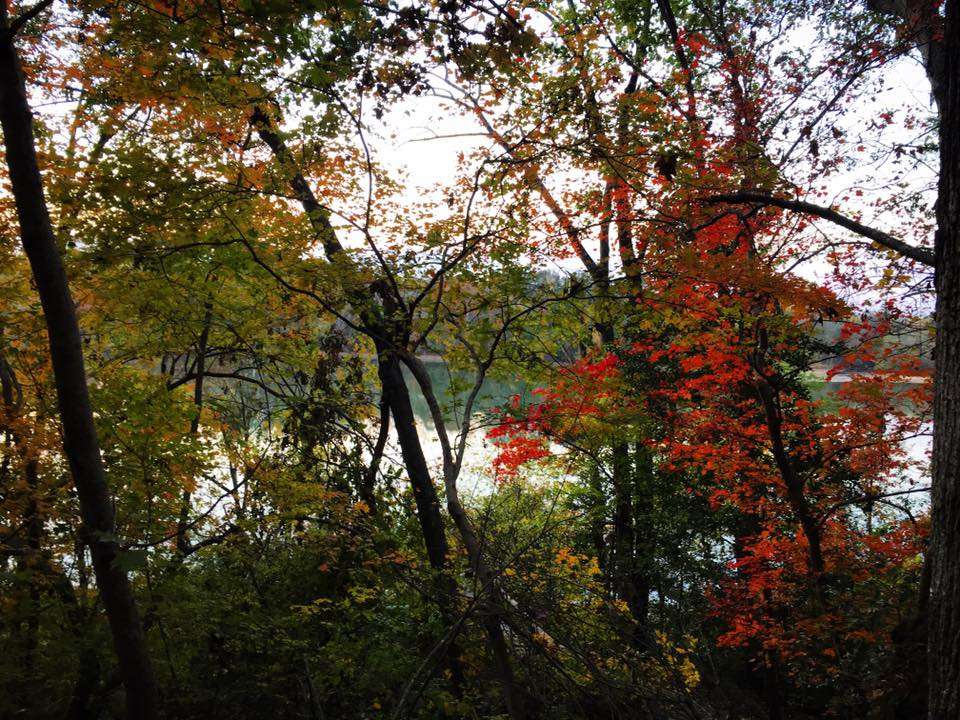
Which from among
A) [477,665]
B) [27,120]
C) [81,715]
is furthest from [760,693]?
[27,120]

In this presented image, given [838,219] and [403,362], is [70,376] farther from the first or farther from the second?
[838,219]

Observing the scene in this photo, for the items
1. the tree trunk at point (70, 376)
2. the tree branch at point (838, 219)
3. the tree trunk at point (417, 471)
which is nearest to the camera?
the tree trunk at point (70, 376)

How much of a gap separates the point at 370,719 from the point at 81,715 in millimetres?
2319

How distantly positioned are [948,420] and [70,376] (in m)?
4.01

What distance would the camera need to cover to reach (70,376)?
294cm

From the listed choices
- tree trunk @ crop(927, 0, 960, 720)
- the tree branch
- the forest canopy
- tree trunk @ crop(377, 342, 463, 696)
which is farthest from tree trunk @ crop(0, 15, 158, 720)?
the tree branch

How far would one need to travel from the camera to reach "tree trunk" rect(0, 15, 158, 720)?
276cm

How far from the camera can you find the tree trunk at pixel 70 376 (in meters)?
2.76

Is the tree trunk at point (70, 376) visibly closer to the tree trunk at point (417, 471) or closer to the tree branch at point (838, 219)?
the tree trunk at point (417, 471)

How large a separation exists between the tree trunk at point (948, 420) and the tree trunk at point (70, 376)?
363 cm

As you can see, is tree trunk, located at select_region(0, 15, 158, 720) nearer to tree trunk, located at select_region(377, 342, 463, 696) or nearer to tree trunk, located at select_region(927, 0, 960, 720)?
tree trunk, located at select_region(927, 0, 960, 720)

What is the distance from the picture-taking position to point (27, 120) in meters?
2.81

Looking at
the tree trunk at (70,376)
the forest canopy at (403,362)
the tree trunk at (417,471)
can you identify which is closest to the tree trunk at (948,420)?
the forest canopy at (403,362)

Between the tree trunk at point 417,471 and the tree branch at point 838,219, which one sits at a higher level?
the tree branch at point 838,219
